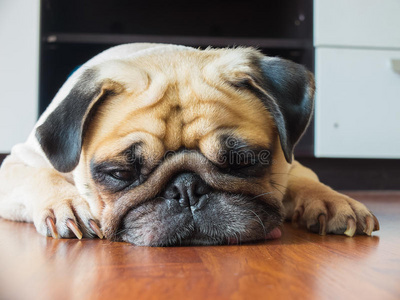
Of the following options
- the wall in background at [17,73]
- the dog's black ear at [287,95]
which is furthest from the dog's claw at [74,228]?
the wall in background at [17,73]

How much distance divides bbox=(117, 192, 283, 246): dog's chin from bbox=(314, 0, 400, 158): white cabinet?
245 cm

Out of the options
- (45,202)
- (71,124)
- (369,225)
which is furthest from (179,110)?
(369,225)

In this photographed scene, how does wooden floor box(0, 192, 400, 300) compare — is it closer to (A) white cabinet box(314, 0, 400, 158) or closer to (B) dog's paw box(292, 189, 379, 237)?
(B) dog's paw box(292, 189, 379, 237)

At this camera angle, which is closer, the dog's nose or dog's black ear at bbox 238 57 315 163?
the dog's nose

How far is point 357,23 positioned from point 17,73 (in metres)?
2.69

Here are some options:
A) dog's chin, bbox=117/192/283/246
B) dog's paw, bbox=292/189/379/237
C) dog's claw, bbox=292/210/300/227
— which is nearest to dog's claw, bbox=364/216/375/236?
dog's paw, bbox=292/189/379/237

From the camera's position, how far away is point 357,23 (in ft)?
12.4

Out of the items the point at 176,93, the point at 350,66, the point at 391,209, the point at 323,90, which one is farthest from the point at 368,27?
the point at 176,93

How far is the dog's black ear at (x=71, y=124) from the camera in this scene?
1568mm

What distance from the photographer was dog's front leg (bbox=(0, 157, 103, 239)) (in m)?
1.61

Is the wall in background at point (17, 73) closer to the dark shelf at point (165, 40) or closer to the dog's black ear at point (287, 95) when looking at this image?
the dark shelf at point (165, 40)

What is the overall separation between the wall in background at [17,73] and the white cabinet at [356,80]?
221 cm

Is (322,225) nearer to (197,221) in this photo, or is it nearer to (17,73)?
(197,221)

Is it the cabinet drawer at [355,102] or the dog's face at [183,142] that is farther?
the cabinet drawer at [355,102]
